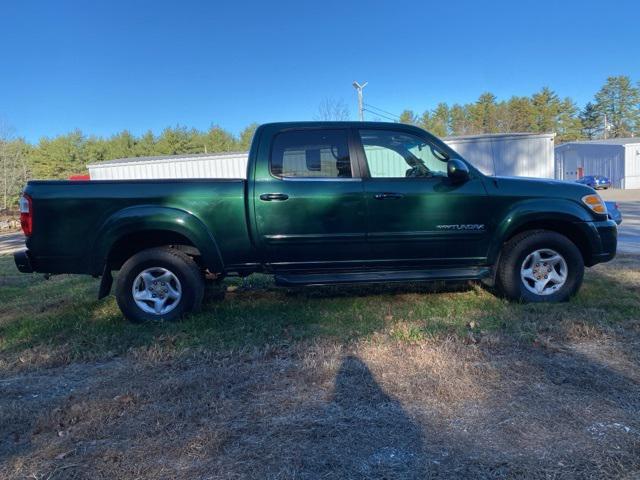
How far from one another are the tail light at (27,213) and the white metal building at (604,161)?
1727 inches

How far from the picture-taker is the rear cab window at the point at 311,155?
482 cm

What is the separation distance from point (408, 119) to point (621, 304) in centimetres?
6805

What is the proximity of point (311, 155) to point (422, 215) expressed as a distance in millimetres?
1235

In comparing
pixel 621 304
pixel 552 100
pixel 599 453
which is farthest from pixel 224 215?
pixel 552 100

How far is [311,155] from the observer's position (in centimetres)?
488

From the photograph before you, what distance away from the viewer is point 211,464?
96.4 inches

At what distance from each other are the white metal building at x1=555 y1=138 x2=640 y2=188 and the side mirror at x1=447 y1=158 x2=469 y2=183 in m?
41.3

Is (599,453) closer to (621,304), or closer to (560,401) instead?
(560,401)

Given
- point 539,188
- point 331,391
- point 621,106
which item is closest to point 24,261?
point 331,391

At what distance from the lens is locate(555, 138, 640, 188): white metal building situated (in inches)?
1540

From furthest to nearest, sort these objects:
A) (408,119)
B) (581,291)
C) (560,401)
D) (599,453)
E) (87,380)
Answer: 1. (408,119)
2. (581,291)
3. (87,380)
4. (560,401)
5. (599,453)

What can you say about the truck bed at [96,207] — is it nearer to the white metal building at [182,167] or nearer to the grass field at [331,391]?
the grass field at [331,391]

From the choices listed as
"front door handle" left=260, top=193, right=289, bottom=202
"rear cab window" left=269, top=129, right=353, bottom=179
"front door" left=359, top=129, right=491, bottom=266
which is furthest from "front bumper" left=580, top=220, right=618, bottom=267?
"front door handle" left=260, top=193, right=289, bottom=202

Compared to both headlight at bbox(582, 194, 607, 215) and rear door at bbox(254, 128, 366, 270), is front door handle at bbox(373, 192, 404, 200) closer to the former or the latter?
rear door at bbox(254, 128, 366, 270)
